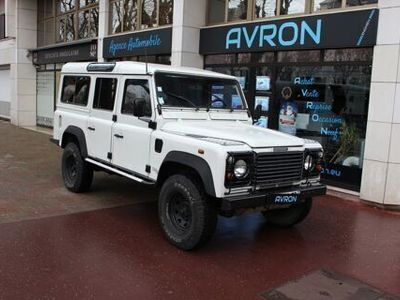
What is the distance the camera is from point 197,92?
6.38 meters

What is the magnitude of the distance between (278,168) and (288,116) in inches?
182

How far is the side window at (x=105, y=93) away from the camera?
267 inches

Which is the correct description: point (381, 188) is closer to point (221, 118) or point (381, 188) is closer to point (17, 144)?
point (221, 118)

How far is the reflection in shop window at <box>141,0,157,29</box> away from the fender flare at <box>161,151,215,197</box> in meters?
8.51

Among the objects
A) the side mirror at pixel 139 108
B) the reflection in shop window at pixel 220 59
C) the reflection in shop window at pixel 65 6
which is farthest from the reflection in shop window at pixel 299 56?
the reflection in shop window at pixel 65 6

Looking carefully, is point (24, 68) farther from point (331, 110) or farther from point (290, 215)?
point (290, 215)

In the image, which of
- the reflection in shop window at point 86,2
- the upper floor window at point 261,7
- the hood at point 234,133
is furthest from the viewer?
the reflection in shop window at point 86,2

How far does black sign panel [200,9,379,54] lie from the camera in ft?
26.2

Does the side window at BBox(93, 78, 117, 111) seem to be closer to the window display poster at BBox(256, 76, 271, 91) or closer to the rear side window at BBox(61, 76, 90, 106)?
the rear side window at BBox(61, 76, 90, 106)

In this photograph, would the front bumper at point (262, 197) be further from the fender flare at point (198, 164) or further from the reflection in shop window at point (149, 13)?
the reflection in shop window at point (149, 13)

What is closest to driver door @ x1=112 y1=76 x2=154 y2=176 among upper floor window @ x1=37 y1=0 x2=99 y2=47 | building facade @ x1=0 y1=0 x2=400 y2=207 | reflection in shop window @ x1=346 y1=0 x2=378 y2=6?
building facade @ x1=0 y1=0 x2=400 y2=207

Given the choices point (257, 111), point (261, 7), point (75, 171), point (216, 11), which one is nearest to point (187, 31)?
point (216, 11)

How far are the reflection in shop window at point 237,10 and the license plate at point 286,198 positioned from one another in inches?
259

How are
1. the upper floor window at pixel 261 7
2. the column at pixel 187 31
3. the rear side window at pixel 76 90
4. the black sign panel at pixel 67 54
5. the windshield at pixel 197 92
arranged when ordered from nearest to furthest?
the windshield at pixel 197 92 → the rear side window at pixel 76 90 → the upper floor window at pixel 261 7 → the column at pixel 187 31 → the black sign panel at pixel 67 54
